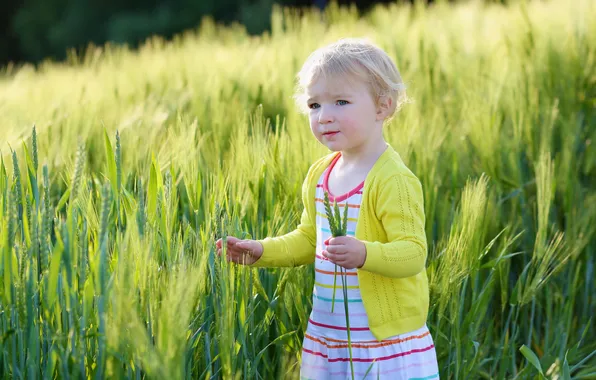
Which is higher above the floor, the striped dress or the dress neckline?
the dress neckline

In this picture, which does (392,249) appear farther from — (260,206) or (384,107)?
(260,206)

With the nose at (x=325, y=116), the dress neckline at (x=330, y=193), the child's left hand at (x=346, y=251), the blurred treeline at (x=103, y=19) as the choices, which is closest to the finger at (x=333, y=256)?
the child's left hand at (x=346, y=251)

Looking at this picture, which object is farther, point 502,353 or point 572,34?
point 572,34

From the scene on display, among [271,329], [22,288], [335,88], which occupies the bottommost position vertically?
[271,329]

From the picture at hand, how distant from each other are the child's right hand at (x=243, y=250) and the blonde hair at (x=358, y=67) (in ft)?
0.93

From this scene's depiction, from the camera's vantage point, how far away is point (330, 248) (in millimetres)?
1140

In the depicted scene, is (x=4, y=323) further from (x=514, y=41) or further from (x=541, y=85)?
(x=514, y=41)

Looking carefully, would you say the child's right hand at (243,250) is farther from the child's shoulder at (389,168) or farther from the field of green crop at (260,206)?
the child's shoulder at (389,168)

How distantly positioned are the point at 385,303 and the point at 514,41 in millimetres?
1905

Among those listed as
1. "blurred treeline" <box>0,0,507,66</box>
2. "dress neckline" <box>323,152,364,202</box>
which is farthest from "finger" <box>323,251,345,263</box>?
"blurred treeline" <box>0,0,507,66</box>

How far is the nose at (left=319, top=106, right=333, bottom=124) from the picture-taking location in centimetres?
128

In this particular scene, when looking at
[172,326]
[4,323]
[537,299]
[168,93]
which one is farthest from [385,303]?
[168,93]

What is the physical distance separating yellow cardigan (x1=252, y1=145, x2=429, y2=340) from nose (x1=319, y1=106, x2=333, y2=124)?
0.11 metres

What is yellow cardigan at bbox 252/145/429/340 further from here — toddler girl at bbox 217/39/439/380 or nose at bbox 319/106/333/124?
nose at bbox 319/106/333/124
